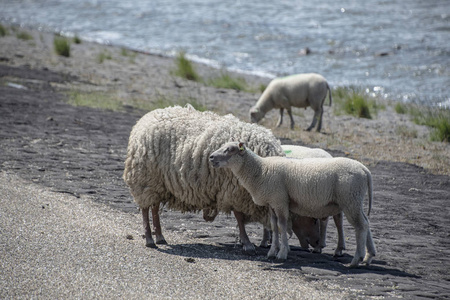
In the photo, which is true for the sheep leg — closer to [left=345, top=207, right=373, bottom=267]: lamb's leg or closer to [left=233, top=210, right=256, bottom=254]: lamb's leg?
[left=233, top=210, right=256, bottom=254]: lamb's leg

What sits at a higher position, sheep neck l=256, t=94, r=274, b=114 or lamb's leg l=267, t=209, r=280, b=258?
sheep neck l=256, t=94, r=274, b=114

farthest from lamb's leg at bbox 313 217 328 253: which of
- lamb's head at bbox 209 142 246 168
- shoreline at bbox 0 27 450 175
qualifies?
shoreline at bbox 0 27 450 175

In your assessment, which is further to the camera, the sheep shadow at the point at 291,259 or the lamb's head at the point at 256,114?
the lamb's head at the point at 256,114

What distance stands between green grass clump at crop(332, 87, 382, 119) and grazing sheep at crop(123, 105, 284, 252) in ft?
33.5

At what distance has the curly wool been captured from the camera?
7.48m

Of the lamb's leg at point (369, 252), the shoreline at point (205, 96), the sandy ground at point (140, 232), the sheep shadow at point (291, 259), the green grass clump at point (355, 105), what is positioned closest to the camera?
the sandy ground at point (140, 232)

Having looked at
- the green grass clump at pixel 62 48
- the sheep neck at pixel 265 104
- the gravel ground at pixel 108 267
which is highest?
the green grass clump at pixel 62 48

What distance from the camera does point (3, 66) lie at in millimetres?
19500

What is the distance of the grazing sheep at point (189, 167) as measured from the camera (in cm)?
748

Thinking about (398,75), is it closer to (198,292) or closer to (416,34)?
(416,34)

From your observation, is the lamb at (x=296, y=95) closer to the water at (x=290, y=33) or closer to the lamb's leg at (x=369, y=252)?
the water at (x=290, y=33)

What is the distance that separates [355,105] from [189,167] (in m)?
10.9

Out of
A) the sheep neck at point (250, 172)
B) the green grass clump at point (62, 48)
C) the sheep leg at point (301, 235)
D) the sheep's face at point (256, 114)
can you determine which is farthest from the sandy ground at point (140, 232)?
the green grass clump at point (62, 48)

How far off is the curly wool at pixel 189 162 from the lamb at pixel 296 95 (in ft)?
26.0
